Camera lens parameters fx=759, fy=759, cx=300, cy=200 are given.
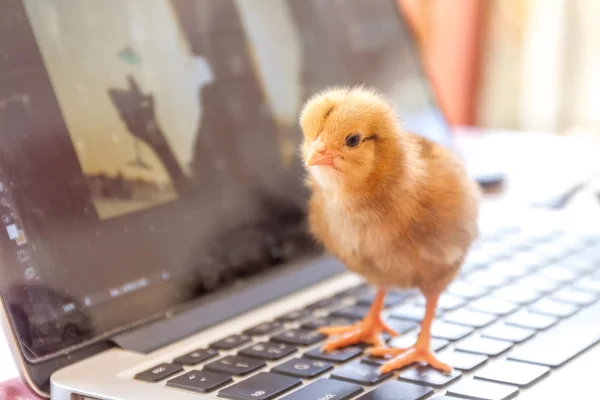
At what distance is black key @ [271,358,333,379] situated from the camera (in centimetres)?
55

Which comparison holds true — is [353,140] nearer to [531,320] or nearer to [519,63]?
[531,320]

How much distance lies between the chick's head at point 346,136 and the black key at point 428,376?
0.48 ft

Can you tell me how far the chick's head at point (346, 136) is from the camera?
550 millimetres

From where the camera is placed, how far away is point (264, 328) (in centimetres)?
64

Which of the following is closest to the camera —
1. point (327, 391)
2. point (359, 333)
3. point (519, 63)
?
point (327, 391)

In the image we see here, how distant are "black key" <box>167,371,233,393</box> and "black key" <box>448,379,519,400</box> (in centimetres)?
16

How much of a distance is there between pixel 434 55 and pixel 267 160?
1.14 metres

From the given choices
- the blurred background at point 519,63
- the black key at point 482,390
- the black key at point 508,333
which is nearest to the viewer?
the black key at point 482,390

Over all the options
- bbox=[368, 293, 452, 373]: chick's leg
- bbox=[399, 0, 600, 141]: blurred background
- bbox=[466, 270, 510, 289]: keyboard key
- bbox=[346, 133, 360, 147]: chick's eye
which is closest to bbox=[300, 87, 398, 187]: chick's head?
bbox=[346, 133, 360, 147]: chick's eye

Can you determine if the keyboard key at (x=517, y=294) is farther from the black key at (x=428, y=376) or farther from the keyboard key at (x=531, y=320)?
the black key at (x=428, y=376)

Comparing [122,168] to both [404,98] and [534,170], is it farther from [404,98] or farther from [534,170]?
[534,170]

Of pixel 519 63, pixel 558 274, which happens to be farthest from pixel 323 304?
pixel 519 63

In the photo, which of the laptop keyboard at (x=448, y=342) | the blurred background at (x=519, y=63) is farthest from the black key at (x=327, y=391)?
the blurred background at (x=519, y=63)

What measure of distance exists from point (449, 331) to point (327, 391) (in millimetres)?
159
